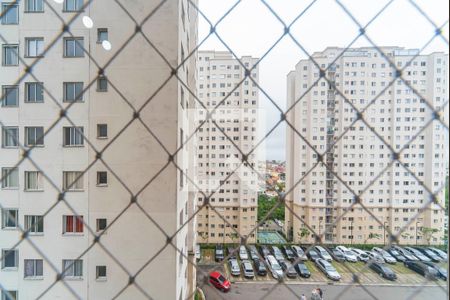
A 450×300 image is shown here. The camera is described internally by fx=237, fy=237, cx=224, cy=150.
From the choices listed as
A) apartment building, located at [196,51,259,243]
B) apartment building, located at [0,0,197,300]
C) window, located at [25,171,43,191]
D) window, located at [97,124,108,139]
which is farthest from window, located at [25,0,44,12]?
apartment building, located at [196,51,259,243]

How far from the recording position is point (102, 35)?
1.66m

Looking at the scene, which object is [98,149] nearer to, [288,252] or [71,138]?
[71,138]

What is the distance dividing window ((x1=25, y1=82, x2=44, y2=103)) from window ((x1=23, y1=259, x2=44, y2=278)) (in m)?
1.23

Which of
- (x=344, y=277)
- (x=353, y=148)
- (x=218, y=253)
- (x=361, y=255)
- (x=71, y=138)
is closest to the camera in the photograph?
(x=71, y=138)

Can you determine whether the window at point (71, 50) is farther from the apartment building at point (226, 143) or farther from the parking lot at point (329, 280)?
the parking lot at point (329, 280)

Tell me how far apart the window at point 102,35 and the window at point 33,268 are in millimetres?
1730

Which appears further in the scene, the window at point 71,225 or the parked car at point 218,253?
the parked car at point 218,253

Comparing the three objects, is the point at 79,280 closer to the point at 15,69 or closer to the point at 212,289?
the point at 15,69

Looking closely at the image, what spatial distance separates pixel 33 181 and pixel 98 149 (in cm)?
76

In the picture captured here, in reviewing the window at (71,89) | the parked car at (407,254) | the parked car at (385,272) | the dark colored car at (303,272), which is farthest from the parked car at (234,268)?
the window at (71,89)

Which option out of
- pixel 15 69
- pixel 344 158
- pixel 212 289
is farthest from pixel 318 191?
pixel 15 69

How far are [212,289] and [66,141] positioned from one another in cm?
456

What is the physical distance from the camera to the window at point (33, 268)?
5.88ft

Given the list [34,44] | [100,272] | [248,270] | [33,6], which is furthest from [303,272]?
[33,6]
